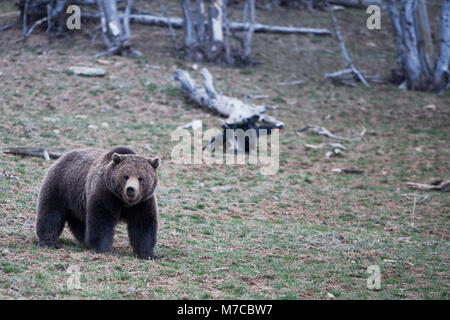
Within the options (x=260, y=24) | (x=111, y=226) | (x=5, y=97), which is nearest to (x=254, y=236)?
(x=111, y=226)

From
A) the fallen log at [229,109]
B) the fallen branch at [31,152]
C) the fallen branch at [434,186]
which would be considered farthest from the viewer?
the fallen log at [229,109]

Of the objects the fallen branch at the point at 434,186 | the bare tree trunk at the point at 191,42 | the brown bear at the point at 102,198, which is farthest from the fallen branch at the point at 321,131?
the brown bear at the point at 102,198

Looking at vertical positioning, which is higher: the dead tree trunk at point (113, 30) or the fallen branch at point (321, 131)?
the dead tree trunk at point (113, 30)

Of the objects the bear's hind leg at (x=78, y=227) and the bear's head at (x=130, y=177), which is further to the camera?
the bear's hind leg at (x=78, y=227)

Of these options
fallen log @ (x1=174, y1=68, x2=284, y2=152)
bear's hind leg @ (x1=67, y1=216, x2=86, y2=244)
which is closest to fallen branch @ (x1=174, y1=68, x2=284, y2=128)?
fallen log @ (x1=174, y1=68, x2=284, y2=152)

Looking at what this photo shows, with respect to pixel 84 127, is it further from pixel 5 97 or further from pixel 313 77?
pixel 313 77

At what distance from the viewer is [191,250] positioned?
26.4 ft

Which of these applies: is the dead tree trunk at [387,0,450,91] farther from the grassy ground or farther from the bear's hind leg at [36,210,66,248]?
the bear's hind leg at [36,210,66,248]

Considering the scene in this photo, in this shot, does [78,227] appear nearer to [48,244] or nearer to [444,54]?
[48,244]

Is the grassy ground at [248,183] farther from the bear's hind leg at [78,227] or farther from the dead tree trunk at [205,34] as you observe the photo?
the dead tree trunk at [205,34]

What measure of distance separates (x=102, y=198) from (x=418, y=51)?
17347mm

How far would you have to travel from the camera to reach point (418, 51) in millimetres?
21469

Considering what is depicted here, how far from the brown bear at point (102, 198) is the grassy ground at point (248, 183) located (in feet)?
0.98

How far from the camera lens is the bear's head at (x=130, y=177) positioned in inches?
273
